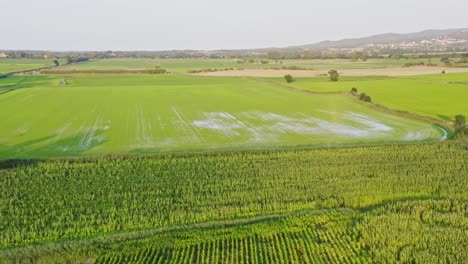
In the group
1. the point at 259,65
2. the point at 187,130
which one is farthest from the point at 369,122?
the point at 259,65

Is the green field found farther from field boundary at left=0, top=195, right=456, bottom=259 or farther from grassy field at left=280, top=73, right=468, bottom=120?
grassy field at left=280, top=73, right=468, bottom=120

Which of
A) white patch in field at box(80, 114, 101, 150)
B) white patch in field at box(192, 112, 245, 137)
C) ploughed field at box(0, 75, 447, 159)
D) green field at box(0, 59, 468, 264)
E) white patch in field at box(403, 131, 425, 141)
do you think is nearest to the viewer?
green field at box(0, 59, 468, 264)

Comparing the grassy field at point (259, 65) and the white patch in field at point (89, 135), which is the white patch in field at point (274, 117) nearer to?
the white patch in field at point (89, 135)

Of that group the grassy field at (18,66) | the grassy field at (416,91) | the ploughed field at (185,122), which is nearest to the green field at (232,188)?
the ploughed field at (185,122)

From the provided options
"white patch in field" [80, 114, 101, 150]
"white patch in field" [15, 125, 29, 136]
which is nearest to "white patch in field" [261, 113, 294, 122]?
"white patch in field" [80, 114, 101, 150]

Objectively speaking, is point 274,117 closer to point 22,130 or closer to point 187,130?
point 187,130

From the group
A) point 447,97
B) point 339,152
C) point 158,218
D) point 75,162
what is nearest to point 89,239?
point 158,218

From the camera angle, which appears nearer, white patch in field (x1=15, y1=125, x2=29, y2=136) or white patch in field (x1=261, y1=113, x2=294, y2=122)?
white patch in field (x1=15, y1=125, x2=29, y2=136)

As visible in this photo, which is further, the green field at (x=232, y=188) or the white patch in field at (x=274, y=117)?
the white patch in field at (x=274, y=117)

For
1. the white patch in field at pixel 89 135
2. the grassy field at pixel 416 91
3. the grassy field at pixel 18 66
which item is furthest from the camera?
the grassy field at pixel 18 66
